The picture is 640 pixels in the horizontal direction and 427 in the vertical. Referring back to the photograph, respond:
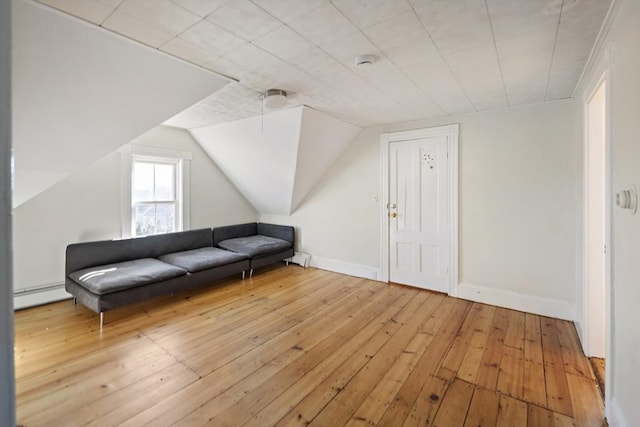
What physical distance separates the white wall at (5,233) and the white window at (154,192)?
13.6 feet

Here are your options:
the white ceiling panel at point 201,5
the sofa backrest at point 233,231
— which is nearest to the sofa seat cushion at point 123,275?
the sofa backrest at point 233,231

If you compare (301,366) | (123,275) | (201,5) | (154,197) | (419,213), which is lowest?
(301,366)

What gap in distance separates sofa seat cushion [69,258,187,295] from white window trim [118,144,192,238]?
712 millimetres

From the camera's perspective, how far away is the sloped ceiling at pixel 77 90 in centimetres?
173

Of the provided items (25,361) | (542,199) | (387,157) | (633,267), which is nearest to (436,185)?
(387,157)

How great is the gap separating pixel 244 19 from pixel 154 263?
3137 mm

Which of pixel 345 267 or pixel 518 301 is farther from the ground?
pixel 345 267

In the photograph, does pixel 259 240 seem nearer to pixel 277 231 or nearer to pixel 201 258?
pixel 277 231

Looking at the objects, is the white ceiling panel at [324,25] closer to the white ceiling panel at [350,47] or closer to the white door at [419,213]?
the white ceiling panel at [350,47]

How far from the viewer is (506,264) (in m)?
3.42

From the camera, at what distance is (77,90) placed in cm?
212

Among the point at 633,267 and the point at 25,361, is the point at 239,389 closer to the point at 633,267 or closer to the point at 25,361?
the point at 25,361

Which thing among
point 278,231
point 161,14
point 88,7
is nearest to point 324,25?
point 161,14

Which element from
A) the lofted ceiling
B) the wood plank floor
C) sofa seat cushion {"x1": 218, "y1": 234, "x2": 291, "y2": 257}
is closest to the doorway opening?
the wood plank floor
